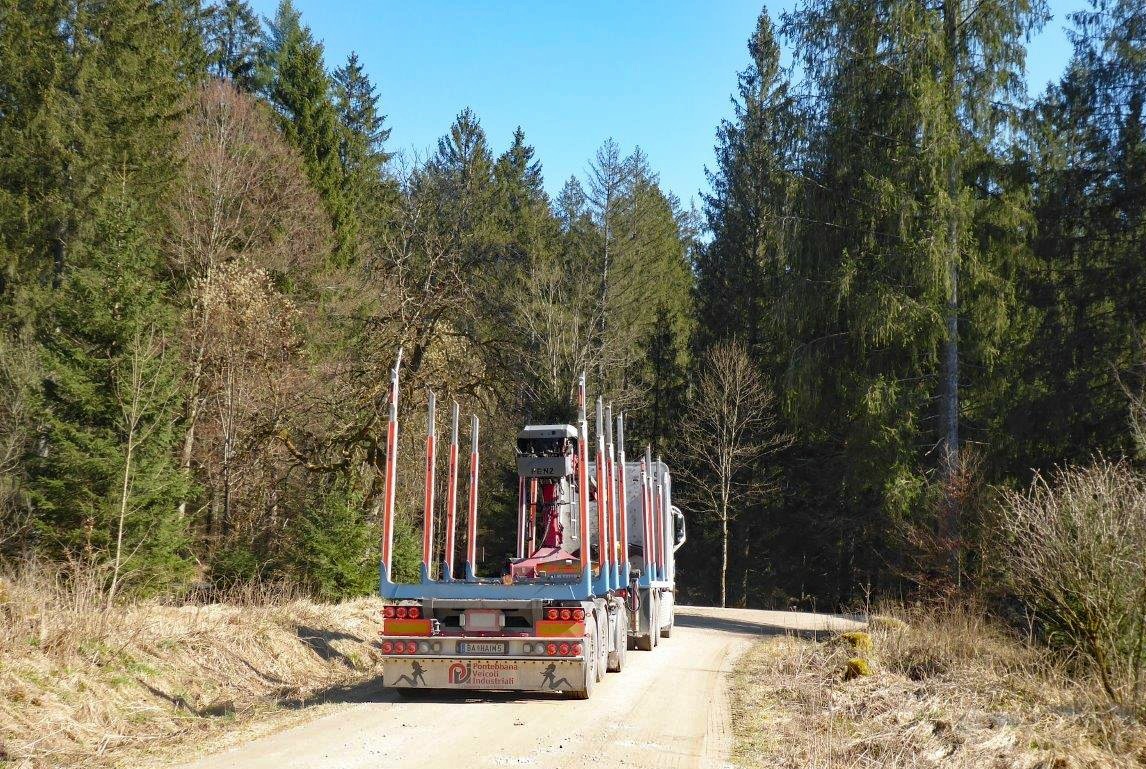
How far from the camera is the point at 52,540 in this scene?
1892 cm

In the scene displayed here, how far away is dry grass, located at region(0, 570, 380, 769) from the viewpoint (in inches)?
362

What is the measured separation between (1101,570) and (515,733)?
21.2 ft

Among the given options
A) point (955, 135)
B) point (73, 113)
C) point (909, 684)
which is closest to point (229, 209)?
point (73, 113)

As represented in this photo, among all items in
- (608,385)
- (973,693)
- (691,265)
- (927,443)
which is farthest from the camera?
(691,265)

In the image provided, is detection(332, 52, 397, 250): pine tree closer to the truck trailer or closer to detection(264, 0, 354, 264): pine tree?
detection(264, 0, 354, 264): pine tree

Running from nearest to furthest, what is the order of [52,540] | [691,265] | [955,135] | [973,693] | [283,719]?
[283,719], [973,693], [52,540], [955,135], [691,265]

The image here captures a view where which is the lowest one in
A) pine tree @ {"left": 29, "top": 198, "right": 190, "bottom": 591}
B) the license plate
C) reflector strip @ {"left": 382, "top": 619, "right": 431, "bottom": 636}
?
A: the license plate

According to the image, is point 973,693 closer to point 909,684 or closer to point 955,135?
point 909,684

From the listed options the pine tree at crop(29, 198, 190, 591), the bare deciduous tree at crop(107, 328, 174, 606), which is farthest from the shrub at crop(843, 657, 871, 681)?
the pine tree at crop(29, 198, 190, 591)

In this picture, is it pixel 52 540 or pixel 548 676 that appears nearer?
pixel 548 676

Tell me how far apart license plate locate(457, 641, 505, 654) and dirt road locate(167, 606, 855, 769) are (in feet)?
1.90

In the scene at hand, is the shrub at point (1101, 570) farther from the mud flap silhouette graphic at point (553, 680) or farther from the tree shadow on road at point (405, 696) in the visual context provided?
the tree shadow on road at point (405, 696)

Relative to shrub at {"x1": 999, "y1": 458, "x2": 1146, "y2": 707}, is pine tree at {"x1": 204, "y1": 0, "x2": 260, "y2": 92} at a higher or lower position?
higher

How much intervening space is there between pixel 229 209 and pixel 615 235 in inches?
635
